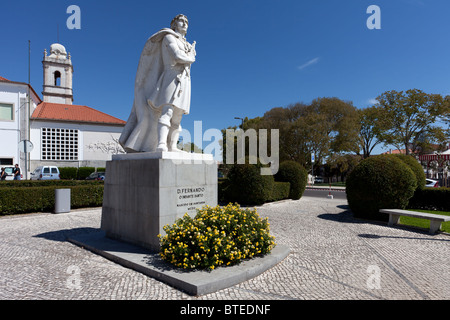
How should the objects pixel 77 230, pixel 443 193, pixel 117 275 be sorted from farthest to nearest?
pixel 443 193 → pixel 77 230 → pixel 117 275

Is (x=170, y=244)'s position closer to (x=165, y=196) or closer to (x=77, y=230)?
(x=165, y=196)

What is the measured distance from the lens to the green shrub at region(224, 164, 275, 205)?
1194cm

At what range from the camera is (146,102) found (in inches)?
224

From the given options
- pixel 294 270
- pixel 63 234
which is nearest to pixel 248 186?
pixel 63 234

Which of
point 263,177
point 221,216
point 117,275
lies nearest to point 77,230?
point 117,275

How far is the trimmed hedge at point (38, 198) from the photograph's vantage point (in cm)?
905

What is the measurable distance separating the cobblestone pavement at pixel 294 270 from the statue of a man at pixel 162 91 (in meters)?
2.42

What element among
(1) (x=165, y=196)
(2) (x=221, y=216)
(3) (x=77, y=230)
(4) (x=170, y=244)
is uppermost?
(1) (x=165, y=196)

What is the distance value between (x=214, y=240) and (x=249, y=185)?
315 inches

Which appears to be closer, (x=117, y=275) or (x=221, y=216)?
(x=117, y=275)

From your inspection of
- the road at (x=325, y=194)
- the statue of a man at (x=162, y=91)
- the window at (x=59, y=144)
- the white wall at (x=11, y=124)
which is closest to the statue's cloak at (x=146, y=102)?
the statue of a man at (x=162, y=91)

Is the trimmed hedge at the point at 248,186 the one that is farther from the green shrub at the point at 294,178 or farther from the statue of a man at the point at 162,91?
the statue of a man at the point at 162,91
